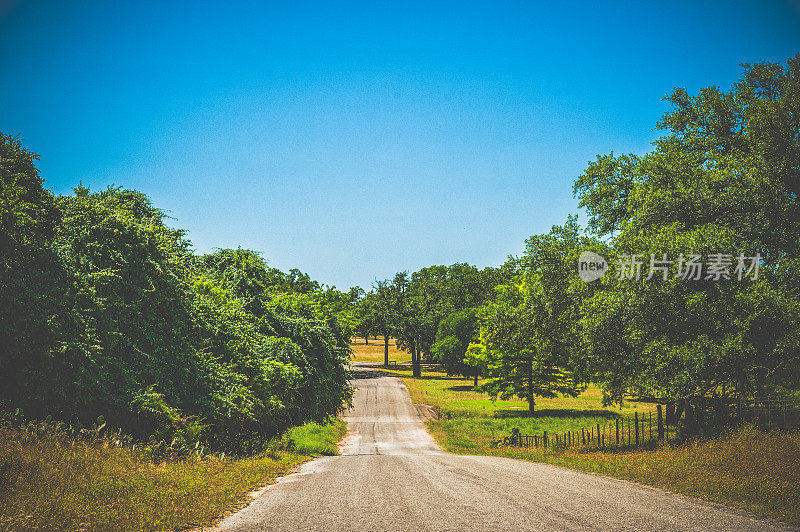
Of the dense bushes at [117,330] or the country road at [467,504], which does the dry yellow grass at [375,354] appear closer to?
the dense bushes at [117,330]

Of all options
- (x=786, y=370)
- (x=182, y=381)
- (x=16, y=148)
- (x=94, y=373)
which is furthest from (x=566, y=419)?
(x=16, y=148)

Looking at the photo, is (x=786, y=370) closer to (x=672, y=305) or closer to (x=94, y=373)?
(x=672, y=305)

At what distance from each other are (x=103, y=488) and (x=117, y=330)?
240 inches

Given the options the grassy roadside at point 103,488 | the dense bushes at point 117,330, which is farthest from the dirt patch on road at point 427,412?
the grassy roadside at point 103,488

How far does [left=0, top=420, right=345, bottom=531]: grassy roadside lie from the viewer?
23.6ft

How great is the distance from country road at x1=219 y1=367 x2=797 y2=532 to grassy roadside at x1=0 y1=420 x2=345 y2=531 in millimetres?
919

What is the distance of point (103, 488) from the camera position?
849cm

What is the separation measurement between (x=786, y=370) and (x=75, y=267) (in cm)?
2387

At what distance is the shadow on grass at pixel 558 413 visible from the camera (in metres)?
36.6

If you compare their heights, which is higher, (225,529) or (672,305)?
(672,305)

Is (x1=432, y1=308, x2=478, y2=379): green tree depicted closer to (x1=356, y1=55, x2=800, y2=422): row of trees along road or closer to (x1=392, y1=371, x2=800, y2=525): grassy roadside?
(x1=392, y1=371, x2=800, y2=525): grassy roadside

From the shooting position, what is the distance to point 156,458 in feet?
39.4

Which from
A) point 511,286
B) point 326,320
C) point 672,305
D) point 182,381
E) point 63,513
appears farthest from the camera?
point 511,286

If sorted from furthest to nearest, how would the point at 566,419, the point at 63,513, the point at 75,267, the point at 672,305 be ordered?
the point at 566,419
the point at 672,305
the point at 75,267
the point at 63,513
